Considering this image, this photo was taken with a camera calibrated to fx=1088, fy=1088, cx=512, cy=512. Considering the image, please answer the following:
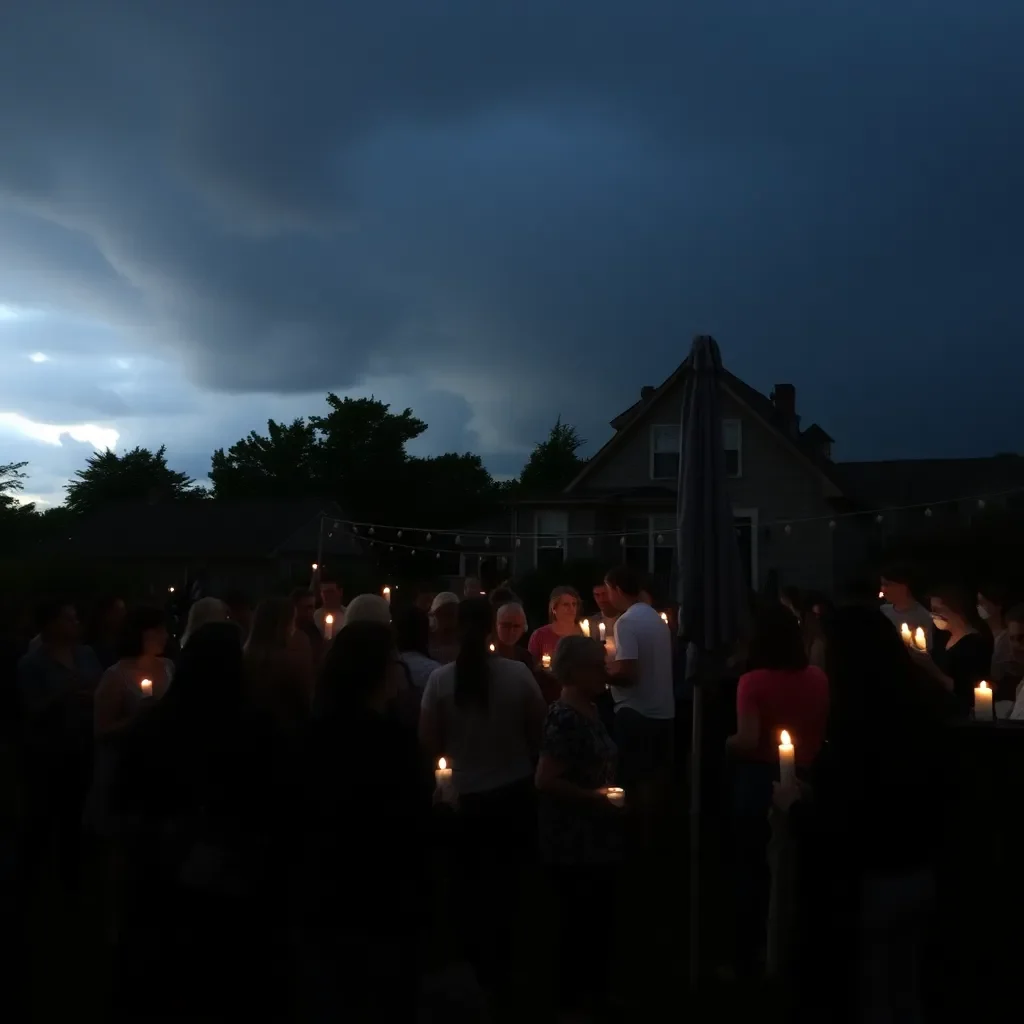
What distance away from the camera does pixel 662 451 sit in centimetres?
3219

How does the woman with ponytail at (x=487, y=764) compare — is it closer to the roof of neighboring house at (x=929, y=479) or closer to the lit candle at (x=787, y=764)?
the lit candle at (x=787, y=764)

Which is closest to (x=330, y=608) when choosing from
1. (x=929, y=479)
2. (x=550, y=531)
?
(x=550, y=531)

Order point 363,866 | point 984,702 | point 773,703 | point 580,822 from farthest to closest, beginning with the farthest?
point 984,702 → point 773,703 → point 580,822 → point 363,866

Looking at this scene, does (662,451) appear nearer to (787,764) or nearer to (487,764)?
(487,764)

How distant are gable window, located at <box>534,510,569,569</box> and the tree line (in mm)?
24119

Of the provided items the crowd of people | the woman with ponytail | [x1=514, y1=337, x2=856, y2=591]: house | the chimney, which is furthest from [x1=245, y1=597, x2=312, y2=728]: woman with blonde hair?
the chimney

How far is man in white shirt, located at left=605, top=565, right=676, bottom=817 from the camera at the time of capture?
22.6 ft

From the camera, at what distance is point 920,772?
358 cm

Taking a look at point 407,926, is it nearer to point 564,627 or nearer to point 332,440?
point 564,627

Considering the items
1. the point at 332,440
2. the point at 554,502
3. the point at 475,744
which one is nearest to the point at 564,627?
the point at 475,744

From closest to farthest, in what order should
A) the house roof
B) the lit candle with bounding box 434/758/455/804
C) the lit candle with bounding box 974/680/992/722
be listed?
the lit candle with bounding box 434/758/455/804 → the lit candle with bounding box 974/680/992/722 → the house roof

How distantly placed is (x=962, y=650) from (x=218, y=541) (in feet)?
148

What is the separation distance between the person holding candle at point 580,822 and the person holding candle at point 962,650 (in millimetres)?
2859

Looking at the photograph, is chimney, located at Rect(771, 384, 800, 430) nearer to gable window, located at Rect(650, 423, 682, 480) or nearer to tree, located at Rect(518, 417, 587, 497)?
gable window, located at Rect(650, 423, 682, 480)
